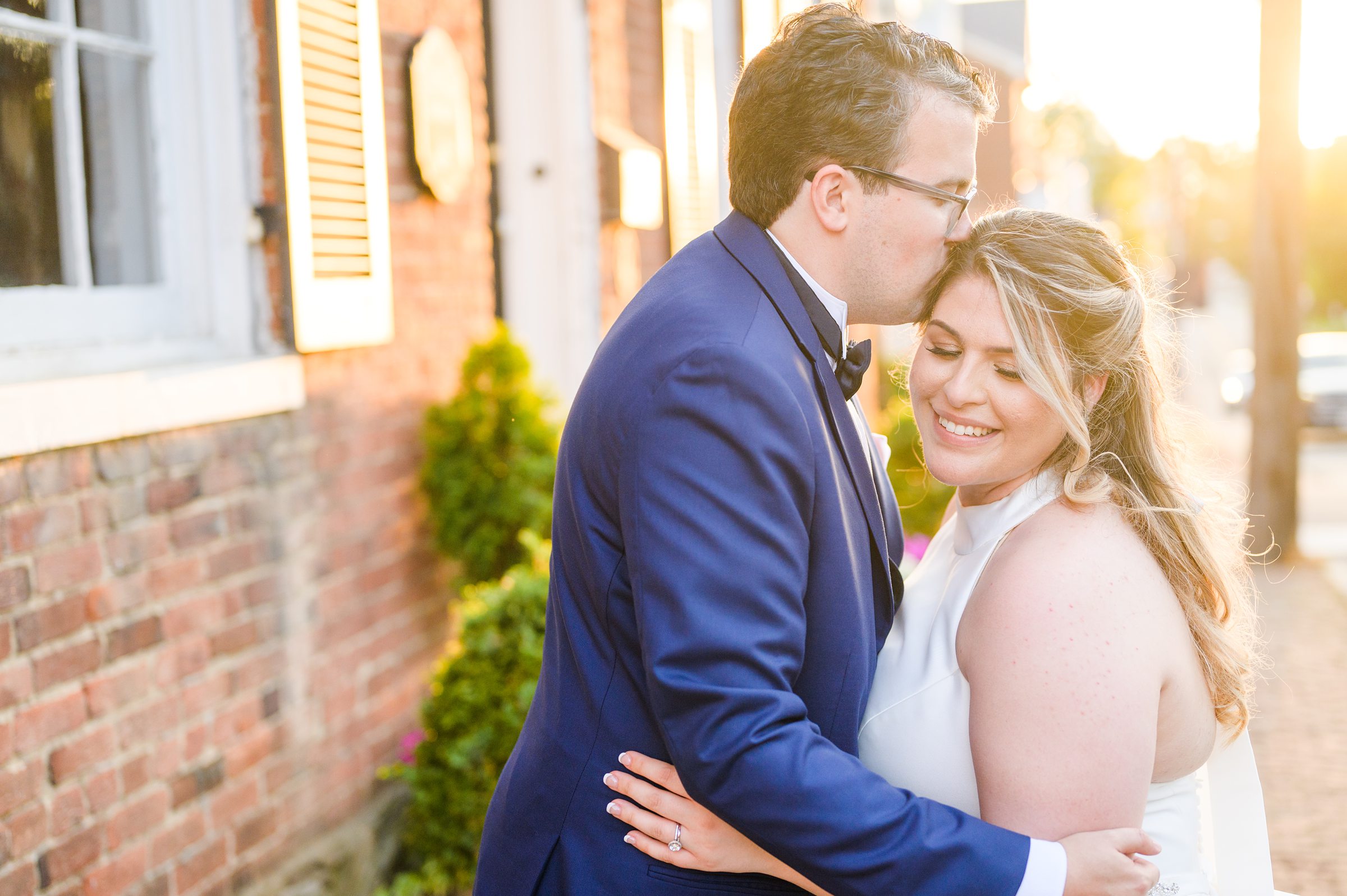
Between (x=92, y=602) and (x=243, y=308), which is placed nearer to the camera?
(x=92, y=602)

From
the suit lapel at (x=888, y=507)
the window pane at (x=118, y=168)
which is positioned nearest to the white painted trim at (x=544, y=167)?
the window pane at (x=118, y=168)

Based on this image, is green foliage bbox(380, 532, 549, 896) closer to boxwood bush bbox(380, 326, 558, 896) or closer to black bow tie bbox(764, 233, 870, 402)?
boxwood bush bbox(380, 326, 558, 896)

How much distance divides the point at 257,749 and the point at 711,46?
18.1 ft

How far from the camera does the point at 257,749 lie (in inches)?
134

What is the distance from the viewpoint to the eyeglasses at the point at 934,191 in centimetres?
195

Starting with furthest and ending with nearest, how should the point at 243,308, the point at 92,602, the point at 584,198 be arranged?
the point at 584,198
the point at 243,308
the point at 92,602

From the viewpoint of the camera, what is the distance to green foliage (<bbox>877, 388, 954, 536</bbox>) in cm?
772

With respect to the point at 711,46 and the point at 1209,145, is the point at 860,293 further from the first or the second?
the point at 1209,145

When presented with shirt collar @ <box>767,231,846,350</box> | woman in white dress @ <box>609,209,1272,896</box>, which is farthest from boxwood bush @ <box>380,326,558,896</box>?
shirt collar @ <box>767,231,846,350</box>

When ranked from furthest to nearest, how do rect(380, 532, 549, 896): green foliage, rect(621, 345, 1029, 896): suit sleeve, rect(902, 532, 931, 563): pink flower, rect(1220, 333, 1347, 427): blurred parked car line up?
rect(1220, 333, 1347, 427): blurred parked car → rect(902, 532, 931, 563): pink flower → rect(380, 532, 549, 896): green foliage → rect(621, 345, 1029, 896): suit sleeve

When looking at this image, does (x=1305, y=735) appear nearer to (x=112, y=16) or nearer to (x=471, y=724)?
(x=471, y=724)

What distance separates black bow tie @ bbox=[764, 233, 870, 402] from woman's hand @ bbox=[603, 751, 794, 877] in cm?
69

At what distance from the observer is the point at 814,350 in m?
1.86

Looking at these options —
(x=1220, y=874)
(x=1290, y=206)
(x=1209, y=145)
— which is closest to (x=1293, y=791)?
(x=1220, y=874)
